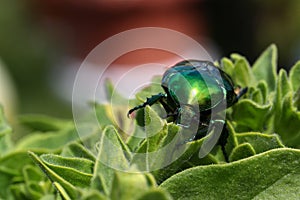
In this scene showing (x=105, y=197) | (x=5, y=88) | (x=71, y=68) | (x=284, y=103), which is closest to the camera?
(x=105, y=197)

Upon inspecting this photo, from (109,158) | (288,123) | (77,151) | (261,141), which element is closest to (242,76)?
(288,123)

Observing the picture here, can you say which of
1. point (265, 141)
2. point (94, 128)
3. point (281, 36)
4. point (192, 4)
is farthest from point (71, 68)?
point (265, 141)

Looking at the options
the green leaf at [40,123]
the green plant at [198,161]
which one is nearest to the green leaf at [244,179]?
the green plant at [198,161]

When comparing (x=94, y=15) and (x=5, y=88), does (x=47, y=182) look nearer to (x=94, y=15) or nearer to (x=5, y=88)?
(x=5, y=88)

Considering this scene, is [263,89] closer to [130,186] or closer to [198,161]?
[198,161]

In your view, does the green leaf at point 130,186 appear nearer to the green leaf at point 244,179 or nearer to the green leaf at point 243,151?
the green leaf at point 244,179
